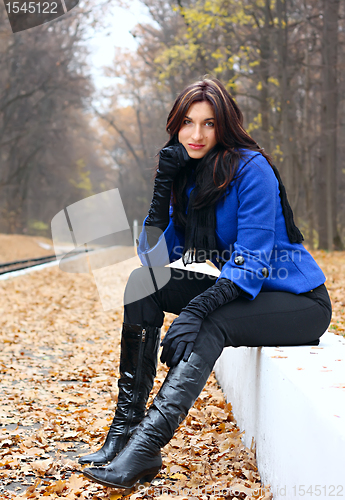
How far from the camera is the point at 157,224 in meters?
2.80

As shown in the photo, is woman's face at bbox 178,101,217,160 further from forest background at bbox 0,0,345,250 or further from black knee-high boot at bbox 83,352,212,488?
black knee-high boot at bbox 83,352,212,488

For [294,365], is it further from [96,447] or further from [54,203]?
[54,203]

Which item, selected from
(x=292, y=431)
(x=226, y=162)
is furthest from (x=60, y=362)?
(x=292, y=431)

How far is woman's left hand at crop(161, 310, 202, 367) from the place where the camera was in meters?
2.04

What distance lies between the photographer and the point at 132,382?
248 centimetres

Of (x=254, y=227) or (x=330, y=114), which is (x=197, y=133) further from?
(x=330, y=114)

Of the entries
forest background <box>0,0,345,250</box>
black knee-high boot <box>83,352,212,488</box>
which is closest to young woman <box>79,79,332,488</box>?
black knee-high boot <box>83,352,212,488</box>

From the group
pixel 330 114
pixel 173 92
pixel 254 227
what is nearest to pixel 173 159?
pixel 254 227

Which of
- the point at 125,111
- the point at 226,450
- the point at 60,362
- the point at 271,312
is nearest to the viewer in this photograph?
the point at 271,312

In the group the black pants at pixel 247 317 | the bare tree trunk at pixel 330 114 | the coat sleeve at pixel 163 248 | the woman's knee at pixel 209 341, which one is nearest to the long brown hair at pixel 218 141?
the coat sleeve at pixel 163 248

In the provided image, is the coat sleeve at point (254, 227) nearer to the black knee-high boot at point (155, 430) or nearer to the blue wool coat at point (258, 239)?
the blue wool coat at point (258, 239)

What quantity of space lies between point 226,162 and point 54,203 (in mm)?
Result: 47246

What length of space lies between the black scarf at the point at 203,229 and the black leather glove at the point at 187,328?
456 mm

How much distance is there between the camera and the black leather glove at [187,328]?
2045 millimetres
